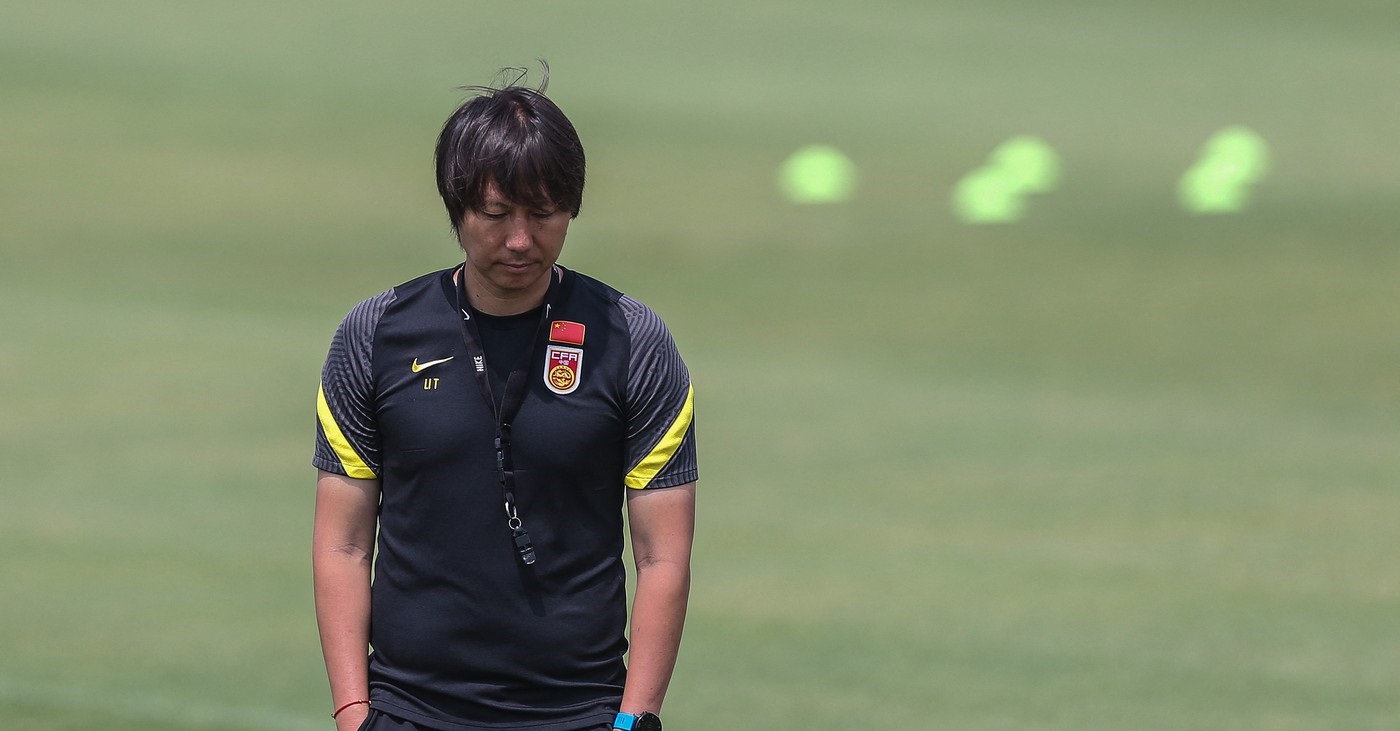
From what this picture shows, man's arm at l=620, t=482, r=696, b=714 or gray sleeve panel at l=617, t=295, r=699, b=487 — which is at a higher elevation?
gray sleeve panel at l=617, t=295, r=699, b=487

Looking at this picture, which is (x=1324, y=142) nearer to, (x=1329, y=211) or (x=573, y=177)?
(x=1329, y=211)

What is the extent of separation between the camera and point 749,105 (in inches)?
538

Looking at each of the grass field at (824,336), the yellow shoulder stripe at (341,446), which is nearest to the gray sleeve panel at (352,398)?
the yellow shoulder stripe at (341,446)

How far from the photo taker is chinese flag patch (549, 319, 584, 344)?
3.43 meters

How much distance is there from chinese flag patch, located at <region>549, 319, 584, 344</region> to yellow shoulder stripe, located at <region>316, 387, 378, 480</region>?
1.38ft

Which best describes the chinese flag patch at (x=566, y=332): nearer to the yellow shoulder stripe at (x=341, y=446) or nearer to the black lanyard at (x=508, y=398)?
the black lanyard at (x=508, y=398)

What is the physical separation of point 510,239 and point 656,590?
0.70 meters

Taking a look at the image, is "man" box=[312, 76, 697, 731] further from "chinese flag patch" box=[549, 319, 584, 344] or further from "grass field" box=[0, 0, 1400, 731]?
"grass field" box=[0, 0, 1400, 731]

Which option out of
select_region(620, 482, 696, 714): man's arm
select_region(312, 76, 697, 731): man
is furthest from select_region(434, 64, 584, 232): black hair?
select_region(620, 482, 696, 714): man's arm

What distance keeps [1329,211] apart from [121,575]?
8.05m

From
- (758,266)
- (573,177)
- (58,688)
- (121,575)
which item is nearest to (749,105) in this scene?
(758,266)

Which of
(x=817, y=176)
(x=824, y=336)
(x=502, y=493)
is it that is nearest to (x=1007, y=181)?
(x=817, y=176)

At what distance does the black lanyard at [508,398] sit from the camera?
3381mm

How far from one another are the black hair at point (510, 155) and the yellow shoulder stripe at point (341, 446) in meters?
0.44
